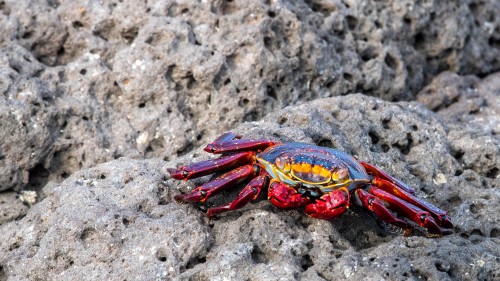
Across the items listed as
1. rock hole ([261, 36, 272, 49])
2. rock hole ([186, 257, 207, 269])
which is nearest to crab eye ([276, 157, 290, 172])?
rock hole ([186, 257, 207, 269])

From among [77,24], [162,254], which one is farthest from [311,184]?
[77,24]

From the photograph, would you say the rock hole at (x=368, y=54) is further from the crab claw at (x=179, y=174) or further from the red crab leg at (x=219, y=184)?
the crab claw at (x=179, y=174)

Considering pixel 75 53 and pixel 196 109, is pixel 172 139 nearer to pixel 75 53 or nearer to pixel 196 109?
pixel 196 109

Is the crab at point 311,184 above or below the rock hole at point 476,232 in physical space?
above

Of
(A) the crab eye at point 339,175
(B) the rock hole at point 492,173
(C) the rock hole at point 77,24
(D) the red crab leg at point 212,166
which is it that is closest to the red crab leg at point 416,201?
(A) the crab eye at point 339,175

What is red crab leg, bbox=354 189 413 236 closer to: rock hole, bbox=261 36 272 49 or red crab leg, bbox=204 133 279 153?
red crab leg, bbox=204 133 279 153

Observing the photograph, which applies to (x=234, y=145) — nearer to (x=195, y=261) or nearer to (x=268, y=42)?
(x=195, y=261)

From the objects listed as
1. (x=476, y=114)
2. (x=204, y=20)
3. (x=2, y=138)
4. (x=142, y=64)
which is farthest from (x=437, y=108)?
(x=2, y=138)
